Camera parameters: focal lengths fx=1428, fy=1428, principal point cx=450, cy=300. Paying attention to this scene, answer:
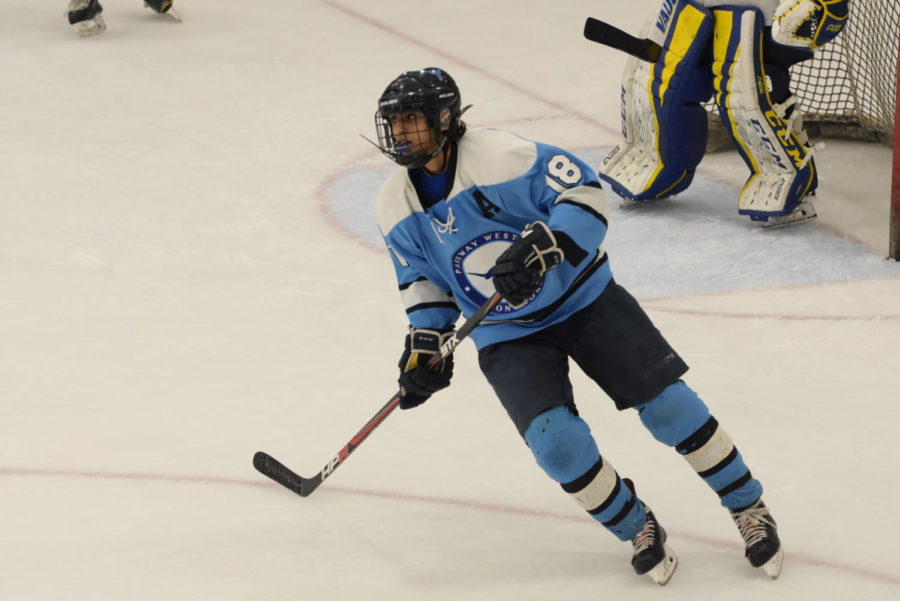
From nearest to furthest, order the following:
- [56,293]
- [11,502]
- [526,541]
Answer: [526,541] < [11,502] < [56,293]

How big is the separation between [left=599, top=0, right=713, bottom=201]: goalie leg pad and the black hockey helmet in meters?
2.17

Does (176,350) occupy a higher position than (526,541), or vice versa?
(526,541)

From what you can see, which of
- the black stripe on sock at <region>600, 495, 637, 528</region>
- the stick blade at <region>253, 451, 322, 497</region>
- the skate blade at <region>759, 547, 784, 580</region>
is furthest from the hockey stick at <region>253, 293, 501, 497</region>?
the skate blade at <region>759, 547, 784, 580</region>

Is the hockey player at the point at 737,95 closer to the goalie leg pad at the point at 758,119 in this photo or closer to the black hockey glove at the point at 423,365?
the goalie leg pad at the point at 758,119

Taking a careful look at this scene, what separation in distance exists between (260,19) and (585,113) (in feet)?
7.36

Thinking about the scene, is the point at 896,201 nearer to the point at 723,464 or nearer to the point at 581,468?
the point at 723,464

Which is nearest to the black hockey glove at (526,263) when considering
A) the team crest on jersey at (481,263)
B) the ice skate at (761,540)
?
the team crest on jersey at (481,263)

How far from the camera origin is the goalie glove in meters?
4.19

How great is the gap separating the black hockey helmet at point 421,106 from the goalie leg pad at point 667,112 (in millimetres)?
2168

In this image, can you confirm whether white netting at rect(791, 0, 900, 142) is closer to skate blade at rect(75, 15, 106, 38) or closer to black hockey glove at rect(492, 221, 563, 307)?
black hockey glove at rect(492, 221, 563, 307)

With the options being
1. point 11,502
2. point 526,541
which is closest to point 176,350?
point 11,502

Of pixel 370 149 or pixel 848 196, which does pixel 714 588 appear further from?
pixel 370 149

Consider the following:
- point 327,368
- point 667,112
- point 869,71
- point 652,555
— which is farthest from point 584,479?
point 869,71

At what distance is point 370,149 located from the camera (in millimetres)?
5590
